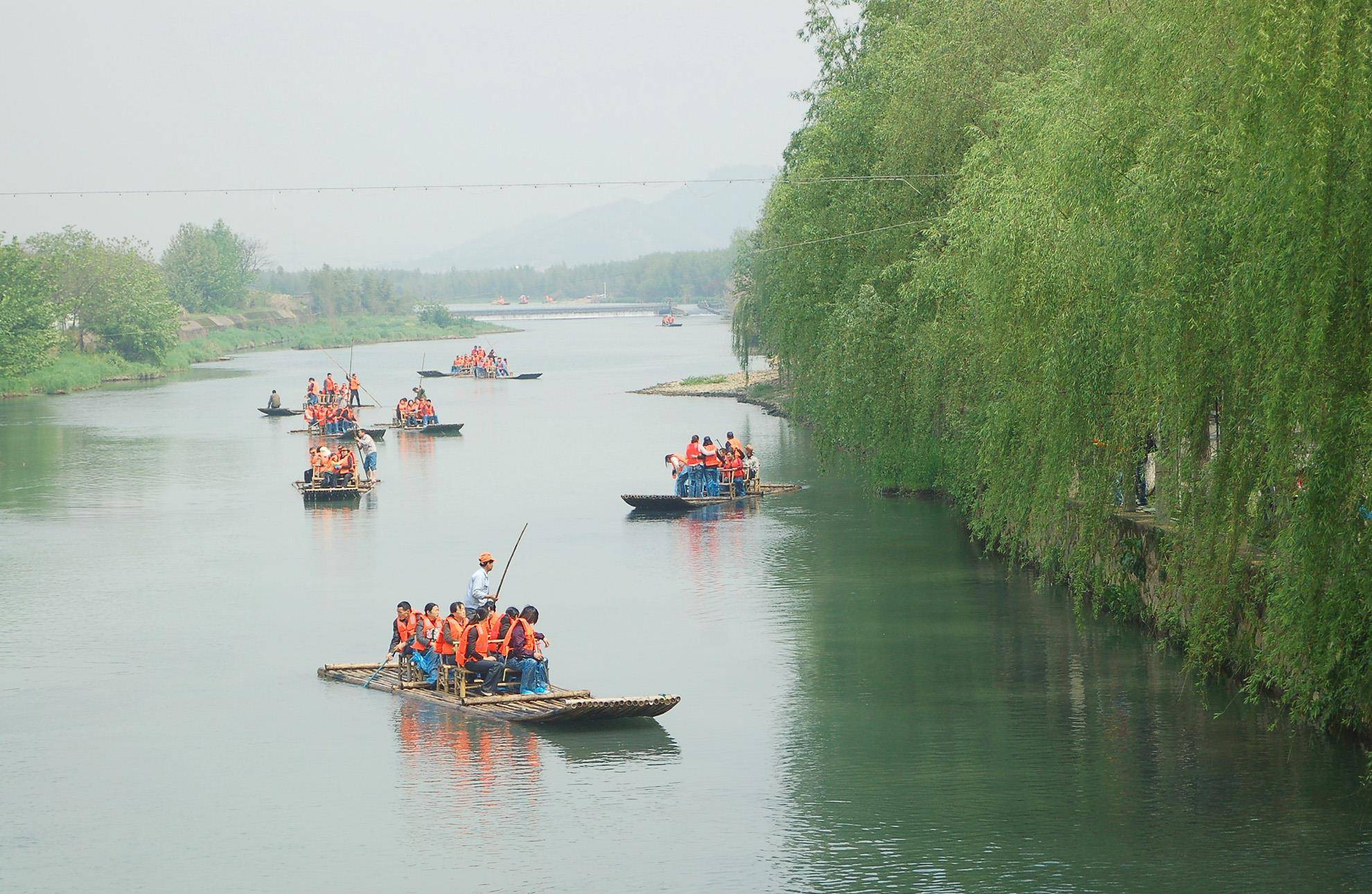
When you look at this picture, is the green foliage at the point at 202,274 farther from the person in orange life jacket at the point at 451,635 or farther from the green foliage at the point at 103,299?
the person in orange life jacket at the point at 451,635

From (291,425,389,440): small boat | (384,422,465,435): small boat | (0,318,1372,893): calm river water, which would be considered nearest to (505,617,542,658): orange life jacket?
(0,318,1372,893): calm river water

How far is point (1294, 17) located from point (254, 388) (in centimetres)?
7251

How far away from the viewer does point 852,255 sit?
105ft

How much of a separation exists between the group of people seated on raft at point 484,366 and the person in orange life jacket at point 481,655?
2693 inches

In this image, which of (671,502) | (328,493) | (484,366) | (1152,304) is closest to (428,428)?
(328,493)

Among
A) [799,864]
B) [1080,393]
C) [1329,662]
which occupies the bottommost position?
[799,864]

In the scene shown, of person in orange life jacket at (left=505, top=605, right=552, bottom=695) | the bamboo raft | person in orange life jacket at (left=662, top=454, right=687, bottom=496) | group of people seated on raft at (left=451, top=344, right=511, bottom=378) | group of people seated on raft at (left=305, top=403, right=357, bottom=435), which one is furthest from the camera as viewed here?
group of people seated on raft at (left=451, top=344, right=511, bottom=378)

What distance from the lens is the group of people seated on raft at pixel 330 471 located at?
3853cm

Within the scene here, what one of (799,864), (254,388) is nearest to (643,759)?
(799,864)

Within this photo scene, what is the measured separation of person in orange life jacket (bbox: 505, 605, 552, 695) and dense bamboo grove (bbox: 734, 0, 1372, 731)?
6.24 meters

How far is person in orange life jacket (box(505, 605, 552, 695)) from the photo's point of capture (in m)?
17.6

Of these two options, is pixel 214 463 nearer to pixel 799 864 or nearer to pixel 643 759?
pixel 643 759

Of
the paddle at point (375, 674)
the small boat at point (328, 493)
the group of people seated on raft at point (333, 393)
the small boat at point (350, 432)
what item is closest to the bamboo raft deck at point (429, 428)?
the small boat at point (350, 432)

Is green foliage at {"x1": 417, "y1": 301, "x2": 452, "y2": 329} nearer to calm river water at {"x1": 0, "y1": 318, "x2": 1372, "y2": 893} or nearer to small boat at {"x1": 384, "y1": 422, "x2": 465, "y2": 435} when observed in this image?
small boat at {"x1": 384, "y1": 422, "x2": 465, "y2": 435}
